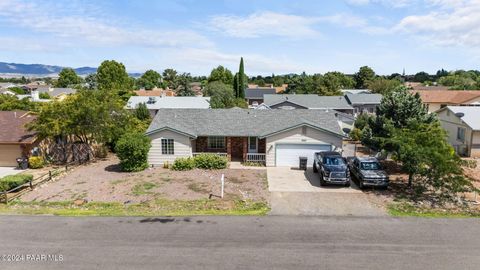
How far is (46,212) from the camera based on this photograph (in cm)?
1722

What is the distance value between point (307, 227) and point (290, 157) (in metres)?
12.2

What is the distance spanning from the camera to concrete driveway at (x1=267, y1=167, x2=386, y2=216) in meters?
17.4

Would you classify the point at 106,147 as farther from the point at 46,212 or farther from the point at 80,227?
the point at 80,227

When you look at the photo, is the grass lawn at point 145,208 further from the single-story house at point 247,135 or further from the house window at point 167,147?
the single-story house at point 247,135

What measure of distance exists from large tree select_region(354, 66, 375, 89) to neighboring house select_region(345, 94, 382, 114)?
42.7m

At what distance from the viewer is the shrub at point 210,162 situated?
26.2 metres

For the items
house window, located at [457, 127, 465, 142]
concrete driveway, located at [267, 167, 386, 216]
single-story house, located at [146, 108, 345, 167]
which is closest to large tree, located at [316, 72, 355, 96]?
house window, located at [457, 127, 465, 142]

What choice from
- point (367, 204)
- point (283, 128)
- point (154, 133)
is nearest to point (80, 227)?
point (154, 133)

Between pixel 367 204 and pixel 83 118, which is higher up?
pixel 83 118

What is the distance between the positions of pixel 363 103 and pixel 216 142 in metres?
43.6

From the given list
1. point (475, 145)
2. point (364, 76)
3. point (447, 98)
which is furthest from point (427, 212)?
point (364, 76)

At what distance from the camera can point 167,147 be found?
26719 mm

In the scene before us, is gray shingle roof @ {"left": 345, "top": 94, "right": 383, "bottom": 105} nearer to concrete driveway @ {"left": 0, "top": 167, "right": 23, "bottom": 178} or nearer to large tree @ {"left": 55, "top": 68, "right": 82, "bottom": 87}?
concrete driveway @ {"left": 0, "top": 167, "right": 23, "bottom": 178}

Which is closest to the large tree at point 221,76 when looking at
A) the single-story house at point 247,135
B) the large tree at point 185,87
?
the large tree at point 185,87
